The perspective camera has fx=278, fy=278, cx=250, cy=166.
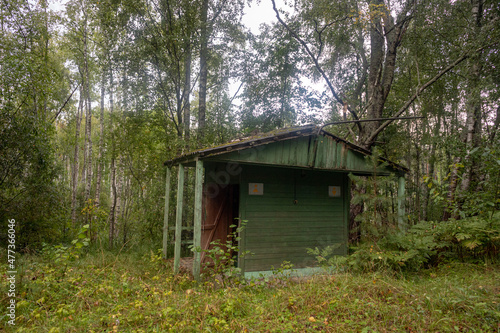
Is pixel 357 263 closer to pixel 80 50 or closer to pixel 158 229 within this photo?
pixel 158 229

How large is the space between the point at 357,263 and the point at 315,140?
2.66m

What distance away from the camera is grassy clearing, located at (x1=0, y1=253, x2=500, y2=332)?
3.34 meters

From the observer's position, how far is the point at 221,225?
731 centimetres

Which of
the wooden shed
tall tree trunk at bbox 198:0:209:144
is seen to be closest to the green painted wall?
the wooden shed

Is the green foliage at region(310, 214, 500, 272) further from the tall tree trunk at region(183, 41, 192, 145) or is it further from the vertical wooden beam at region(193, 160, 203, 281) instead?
the tall tree trunk at region(183, 41, 192, 145)

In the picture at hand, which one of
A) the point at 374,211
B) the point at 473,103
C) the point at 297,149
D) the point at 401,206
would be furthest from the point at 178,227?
the point at 473,103

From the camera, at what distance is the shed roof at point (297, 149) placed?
208 inches

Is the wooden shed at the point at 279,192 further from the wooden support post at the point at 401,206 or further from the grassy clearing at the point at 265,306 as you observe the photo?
the grassy clearing at the point at 265,306

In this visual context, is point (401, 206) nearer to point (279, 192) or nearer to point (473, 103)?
point (279, 192)

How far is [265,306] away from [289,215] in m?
2.90

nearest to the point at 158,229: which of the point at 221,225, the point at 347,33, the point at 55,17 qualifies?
the point at 221,225

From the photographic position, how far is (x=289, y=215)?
665cm

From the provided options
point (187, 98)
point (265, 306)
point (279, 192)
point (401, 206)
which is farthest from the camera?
point (187, 98)

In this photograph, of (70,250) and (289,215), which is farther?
(289,215)
